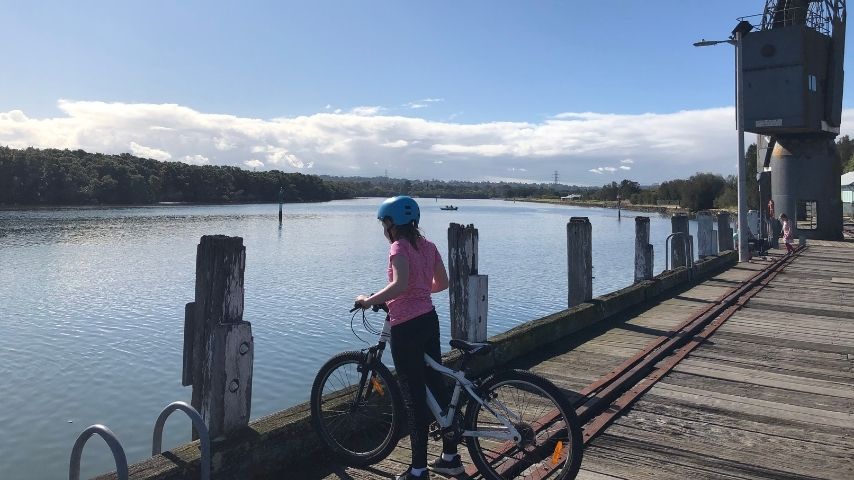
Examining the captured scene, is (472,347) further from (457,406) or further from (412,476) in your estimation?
(412,476)

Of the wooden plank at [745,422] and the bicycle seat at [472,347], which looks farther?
the wooden plank at [745,422]

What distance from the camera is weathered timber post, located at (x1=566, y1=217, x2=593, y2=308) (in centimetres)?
1152

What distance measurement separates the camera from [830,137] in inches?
1352

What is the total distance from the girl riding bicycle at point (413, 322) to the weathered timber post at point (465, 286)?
293cm

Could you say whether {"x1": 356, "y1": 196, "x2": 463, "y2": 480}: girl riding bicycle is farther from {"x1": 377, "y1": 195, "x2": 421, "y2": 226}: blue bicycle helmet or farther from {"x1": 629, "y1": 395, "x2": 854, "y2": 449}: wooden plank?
{"x1": 629, "y1": 395, "x2": 854, "y2": 449}: wooden plank

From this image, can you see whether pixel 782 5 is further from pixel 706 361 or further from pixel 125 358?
pixel 125 358

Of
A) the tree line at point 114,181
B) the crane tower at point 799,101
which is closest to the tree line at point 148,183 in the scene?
the tree line at point 114,181

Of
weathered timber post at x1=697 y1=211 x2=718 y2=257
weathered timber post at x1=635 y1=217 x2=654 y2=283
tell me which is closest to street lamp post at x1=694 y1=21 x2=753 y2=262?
weathered timber post at x1=697 y1=211 x2=718 y2=257

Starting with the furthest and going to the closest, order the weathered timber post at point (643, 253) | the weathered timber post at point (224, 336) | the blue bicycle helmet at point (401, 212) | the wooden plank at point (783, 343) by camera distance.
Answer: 1. the weathered timber post at point (643, 253)
2. the wooden plank at point (783, 343)
3. the weathered timber post at point (224, 336)
4. the blue bicycle helmet at point (401, 212)

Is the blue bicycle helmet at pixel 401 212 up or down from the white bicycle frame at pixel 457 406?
up

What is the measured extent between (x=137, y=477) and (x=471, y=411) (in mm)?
2314

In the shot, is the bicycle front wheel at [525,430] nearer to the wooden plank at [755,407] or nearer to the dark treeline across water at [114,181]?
the wooden plank at [755,407]

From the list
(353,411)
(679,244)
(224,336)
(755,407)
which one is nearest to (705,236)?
(679,244)

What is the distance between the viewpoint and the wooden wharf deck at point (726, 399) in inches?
201
